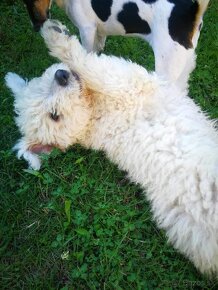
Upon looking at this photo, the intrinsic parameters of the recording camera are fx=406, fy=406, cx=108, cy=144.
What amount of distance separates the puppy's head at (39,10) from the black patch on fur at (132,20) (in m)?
0.71

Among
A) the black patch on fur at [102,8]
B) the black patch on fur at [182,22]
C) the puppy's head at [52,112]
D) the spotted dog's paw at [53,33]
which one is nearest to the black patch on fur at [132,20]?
the black patch on fur at [102,8]

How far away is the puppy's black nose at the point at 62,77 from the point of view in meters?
3.05

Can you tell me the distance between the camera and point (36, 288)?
295 cm

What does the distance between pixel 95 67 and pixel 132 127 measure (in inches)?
21.5

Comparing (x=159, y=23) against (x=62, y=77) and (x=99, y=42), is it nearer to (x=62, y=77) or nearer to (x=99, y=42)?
(x=62, y=77)

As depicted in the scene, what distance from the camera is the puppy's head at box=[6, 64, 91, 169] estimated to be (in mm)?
3127

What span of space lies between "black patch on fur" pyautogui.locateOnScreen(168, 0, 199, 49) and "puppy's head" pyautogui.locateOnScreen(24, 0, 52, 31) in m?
1.24

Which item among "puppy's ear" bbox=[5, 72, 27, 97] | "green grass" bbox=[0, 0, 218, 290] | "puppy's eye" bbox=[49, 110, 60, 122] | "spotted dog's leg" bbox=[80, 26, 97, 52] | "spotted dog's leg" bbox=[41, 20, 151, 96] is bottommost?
"green grass" bbox=[0, 0, 218, 290]

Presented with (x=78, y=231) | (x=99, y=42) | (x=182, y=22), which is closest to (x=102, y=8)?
(x=99, y=42)

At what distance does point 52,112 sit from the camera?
3.19 m

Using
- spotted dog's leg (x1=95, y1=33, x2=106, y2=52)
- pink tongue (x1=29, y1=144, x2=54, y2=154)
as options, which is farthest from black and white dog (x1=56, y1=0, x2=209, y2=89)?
pink tongue (x1=29, y1=144, x2=54, y2=154)

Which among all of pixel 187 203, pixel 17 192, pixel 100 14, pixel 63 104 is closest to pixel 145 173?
pixel 187 203

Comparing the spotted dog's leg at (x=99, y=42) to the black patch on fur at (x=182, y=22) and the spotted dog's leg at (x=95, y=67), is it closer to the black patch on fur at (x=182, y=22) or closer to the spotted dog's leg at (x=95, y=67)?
the spotted dog's leg at (x=95, y=67)

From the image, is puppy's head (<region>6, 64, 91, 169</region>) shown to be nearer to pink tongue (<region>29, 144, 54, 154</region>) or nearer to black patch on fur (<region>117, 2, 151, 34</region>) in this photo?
pink tongue (<region>29, 144, 54, 154</region>)
